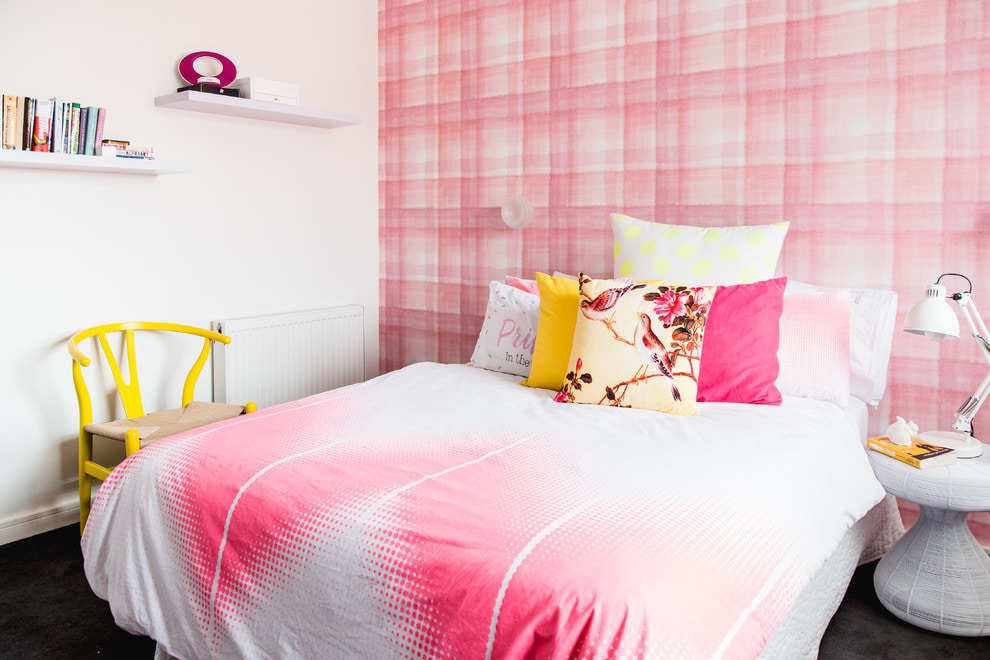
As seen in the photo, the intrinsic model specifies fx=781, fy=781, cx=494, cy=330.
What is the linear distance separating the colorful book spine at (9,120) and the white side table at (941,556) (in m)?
2.82

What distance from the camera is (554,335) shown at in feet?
8.43

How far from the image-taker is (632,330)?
229 centimetres

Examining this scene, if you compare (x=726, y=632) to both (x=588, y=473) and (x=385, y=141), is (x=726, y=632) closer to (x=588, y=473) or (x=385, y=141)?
(x=588, y=473)

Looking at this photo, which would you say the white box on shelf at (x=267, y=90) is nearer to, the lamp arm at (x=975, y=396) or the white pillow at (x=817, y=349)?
the white pillow at (x=817, y=349)

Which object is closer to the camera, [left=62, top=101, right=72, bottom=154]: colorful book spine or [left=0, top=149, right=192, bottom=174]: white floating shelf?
[left=0, top=149, right=192, bottom=174]: white floating shelf

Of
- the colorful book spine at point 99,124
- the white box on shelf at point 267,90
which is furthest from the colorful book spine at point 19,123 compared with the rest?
the white box on shelf at point 267,90

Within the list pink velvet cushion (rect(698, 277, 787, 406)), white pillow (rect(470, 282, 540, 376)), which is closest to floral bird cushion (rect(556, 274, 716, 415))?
pink velvet cushion (rect(698, 277, 787, 406))

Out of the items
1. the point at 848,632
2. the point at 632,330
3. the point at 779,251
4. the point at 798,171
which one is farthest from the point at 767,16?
the point at 848,632

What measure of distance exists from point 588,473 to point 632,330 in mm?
700

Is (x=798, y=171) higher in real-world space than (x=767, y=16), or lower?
lower

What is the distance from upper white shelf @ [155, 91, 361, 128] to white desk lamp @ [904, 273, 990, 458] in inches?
95.2

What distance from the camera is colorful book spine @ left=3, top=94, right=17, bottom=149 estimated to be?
2.47 m

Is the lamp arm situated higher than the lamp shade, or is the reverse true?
the lamp shade

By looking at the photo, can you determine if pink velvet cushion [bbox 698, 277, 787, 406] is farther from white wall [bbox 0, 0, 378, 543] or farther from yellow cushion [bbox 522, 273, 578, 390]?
Answer: white wall [bbox 0, 0, 378, 543]
